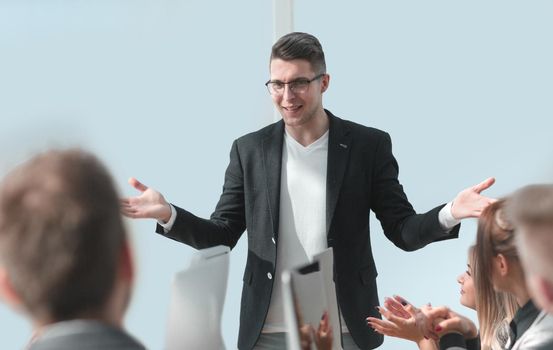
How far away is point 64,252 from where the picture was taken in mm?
1112

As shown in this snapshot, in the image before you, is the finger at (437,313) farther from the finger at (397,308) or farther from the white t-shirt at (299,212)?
the white t-shirt at (299,212)

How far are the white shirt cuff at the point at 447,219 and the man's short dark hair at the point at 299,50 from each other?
0.70m

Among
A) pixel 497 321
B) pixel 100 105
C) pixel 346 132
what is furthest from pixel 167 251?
pixel 497 321

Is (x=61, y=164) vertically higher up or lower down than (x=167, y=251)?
higher up

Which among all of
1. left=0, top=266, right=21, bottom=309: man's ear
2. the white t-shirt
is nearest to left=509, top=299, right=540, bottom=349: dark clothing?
the white t-shirt

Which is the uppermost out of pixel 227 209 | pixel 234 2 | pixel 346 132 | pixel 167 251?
pixel 234 2

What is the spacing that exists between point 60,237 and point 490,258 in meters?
1.39

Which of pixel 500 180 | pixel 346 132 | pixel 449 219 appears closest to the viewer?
pixel 449 219

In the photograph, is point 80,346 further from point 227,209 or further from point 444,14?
point 444,14

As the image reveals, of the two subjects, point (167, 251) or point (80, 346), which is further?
point (167, 251)

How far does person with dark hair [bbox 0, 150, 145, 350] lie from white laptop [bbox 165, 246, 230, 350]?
479mm

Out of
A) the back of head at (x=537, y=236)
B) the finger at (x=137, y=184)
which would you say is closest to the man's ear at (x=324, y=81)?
the finger at (x=137, y=184)

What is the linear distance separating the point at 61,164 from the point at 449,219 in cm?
201

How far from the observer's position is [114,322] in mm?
1159
